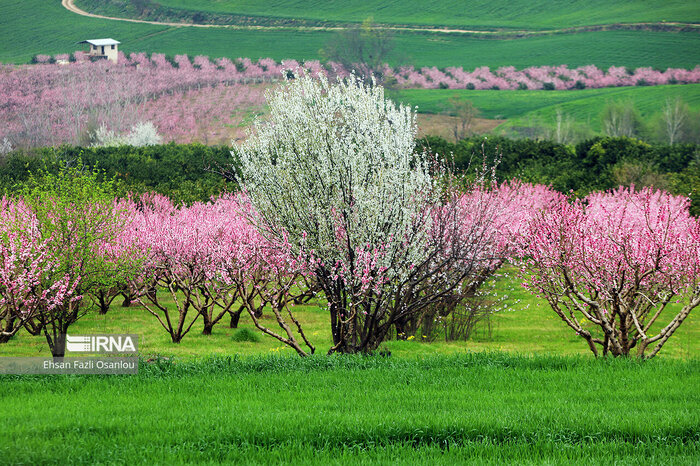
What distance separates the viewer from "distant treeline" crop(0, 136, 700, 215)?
43.2 m

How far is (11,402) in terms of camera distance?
10.4 metres

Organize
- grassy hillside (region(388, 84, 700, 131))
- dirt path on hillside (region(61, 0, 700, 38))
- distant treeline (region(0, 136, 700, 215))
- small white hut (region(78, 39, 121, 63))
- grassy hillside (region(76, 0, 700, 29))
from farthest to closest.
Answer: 1. grassy hillside (region(76, 0, 700, 29))
2. dirt path on hillside (region(61, 0, 700, 38))
3. small white hut (region(78, 39, 121, 63))
4. grassy hillside (region(388, 84, 700, 131))
5. distant treeline (region(0, 136, 700, 215))

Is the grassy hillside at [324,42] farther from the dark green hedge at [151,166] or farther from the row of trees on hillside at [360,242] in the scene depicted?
the row of trees on hillside at [360,242]

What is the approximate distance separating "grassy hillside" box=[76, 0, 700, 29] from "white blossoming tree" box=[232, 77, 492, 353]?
14502 centimetres

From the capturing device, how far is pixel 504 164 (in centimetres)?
5141

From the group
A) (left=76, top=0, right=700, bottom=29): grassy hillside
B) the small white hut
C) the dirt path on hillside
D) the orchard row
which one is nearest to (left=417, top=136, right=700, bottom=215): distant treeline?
the orchard row

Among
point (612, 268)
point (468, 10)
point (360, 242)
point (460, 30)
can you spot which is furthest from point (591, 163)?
point (468, 10)

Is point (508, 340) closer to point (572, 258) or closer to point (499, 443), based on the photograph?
point (572, 258)

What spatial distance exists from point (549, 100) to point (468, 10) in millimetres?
56237

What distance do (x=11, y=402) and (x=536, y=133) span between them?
92091 millimetres

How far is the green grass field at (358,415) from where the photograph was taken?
26.1 ft

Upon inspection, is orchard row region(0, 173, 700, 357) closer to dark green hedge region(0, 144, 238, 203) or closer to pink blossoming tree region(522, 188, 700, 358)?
pink blossoming tree region(522, 188, 700, 358)

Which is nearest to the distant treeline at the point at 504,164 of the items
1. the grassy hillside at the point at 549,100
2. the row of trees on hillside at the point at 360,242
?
the row of trees on hillside at the point at 360,242

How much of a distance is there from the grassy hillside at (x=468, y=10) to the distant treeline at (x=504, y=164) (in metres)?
109
